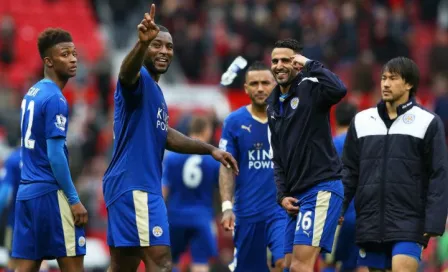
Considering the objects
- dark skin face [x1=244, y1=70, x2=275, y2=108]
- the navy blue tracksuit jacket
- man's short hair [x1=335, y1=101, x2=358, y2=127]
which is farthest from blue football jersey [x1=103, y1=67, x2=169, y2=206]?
man's short hair [x1=335, y1=101, x2=358, y2=127]

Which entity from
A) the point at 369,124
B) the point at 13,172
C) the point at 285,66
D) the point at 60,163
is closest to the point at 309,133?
the point at 285,66

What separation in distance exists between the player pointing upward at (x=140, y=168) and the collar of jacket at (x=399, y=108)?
1.84 meters

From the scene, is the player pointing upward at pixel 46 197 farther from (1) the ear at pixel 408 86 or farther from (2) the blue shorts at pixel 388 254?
(1) the ear at pixel 408 86

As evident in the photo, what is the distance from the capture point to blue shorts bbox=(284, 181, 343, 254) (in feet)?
33.8

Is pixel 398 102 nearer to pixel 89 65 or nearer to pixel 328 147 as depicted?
pixel 328 147

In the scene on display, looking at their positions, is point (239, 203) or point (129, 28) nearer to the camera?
point (239, 203)

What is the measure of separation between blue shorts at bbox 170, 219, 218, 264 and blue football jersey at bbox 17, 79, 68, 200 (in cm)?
505

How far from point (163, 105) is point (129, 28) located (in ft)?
50.8

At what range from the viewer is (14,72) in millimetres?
23469

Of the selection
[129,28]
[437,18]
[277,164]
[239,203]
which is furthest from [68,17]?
[277,164]

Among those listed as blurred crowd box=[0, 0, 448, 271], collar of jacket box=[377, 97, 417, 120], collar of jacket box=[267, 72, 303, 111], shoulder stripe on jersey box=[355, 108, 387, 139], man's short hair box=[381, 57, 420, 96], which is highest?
blurred crowd box=[0, 0, 448, 271]

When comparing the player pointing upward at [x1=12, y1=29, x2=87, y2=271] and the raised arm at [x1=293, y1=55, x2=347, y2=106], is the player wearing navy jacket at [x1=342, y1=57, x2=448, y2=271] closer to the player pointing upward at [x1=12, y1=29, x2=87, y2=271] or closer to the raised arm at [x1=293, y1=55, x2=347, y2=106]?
the raised arm at [x1=293, y1=55, x2=347, y2=106]

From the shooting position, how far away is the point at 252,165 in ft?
40.9

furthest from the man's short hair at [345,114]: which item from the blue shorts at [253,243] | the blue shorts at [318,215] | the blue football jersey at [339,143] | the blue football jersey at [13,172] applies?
the blue football jersey at [13,172]
